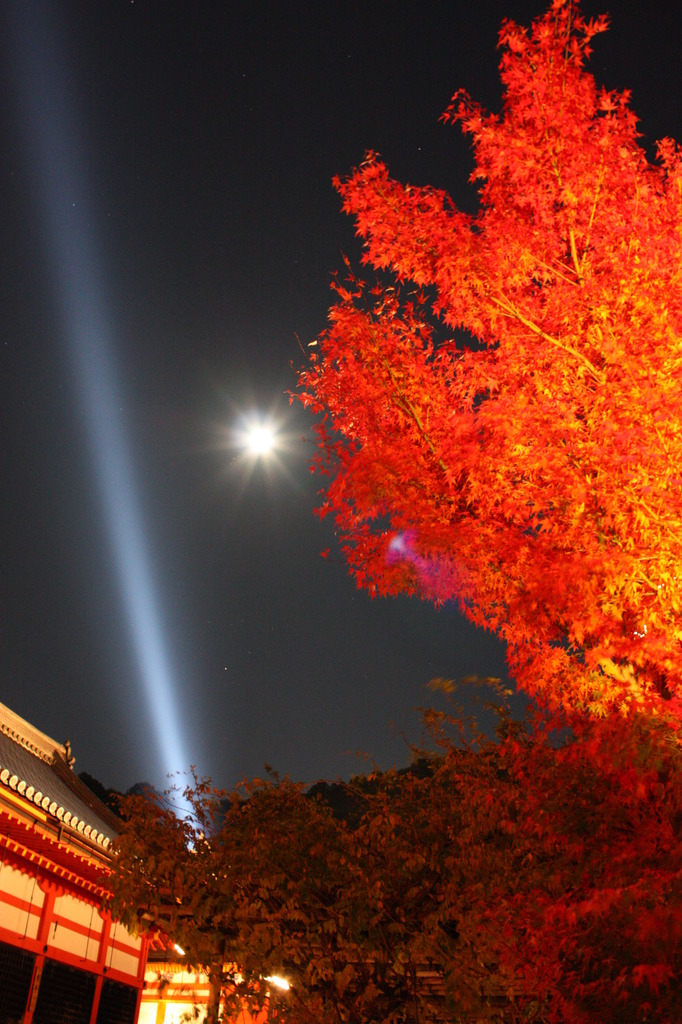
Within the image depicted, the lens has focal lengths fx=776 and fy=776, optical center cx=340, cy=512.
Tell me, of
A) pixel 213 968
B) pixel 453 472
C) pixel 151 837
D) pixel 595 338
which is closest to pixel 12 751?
pixel 151 837

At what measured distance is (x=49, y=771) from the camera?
2064 centimetres

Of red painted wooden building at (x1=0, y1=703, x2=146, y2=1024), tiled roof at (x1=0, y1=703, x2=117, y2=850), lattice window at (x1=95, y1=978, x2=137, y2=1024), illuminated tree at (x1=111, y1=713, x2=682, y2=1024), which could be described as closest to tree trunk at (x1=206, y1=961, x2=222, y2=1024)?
illuminated tree at (x1=111, y1=713, x2=682, y2=1024)

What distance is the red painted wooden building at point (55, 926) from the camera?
481 inches

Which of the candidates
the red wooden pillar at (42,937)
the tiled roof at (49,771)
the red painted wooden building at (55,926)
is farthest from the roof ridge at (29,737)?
the red wooden pillar at (42,937)

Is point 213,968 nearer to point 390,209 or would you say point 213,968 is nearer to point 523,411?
point 523,411

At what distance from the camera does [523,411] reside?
264 inches

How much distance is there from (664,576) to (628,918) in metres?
2.52

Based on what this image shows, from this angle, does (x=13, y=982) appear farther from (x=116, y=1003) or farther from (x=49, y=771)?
(x=49, y=771)

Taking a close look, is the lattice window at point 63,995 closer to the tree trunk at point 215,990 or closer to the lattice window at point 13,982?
the lattice window at point 13,982

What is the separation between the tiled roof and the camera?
17.5m

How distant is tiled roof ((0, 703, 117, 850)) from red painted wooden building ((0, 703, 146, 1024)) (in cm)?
24

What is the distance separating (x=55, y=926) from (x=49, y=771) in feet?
23.9

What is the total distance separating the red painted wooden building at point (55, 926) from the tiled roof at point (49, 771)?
24cm

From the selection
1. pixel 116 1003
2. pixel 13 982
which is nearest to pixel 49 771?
pixel 116 1003
